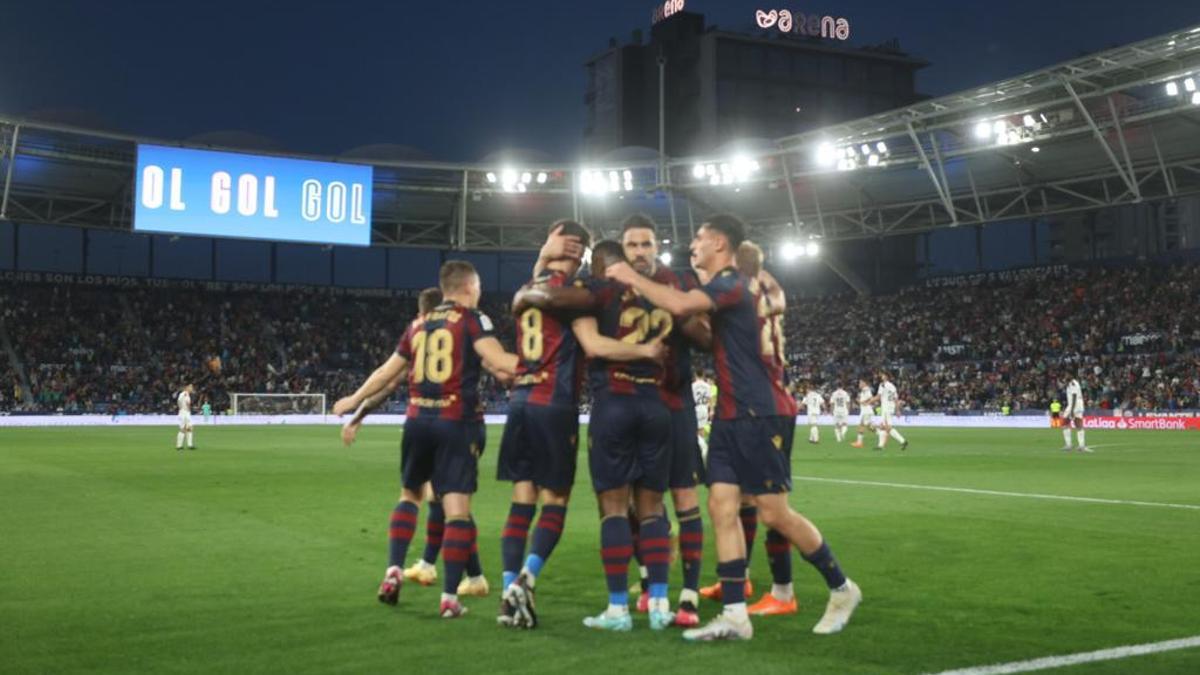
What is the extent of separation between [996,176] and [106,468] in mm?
37947

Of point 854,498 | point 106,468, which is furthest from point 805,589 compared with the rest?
point 106,468

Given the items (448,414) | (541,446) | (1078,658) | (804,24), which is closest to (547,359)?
(541,446)

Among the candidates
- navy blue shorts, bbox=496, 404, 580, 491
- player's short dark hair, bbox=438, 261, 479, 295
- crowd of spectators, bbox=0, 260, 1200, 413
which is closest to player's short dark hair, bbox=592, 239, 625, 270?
navy blue shorts, bbox=496, 404, 580, 491

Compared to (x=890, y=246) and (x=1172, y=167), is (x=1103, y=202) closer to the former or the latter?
(x=1172, y=167)

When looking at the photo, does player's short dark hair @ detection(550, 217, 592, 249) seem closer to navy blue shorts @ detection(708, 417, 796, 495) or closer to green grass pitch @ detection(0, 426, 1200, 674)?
navy blue shorts @ detection(708, 417, 796, 495)

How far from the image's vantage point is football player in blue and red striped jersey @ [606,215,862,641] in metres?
6.24

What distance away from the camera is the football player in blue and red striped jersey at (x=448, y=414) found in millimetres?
7086

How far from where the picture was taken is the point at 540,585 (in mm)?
8062

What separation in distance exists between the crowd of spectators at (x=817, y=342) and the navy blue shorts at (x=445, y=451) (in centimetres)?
4155

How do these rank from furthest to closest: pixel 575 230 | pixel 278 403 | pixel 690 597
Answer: pixel 278 403 → pixel 575 230 → pixel 690 597

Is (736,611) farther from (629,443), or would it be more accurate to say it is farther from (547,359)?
(547,359)

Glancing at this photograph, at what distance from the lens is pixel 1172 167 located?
41156mm

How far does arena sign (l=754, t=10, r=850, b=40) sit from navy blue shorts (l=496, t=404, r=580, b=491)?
7836 centimetres

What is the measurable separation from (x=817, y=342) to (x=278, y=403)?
29323mm
